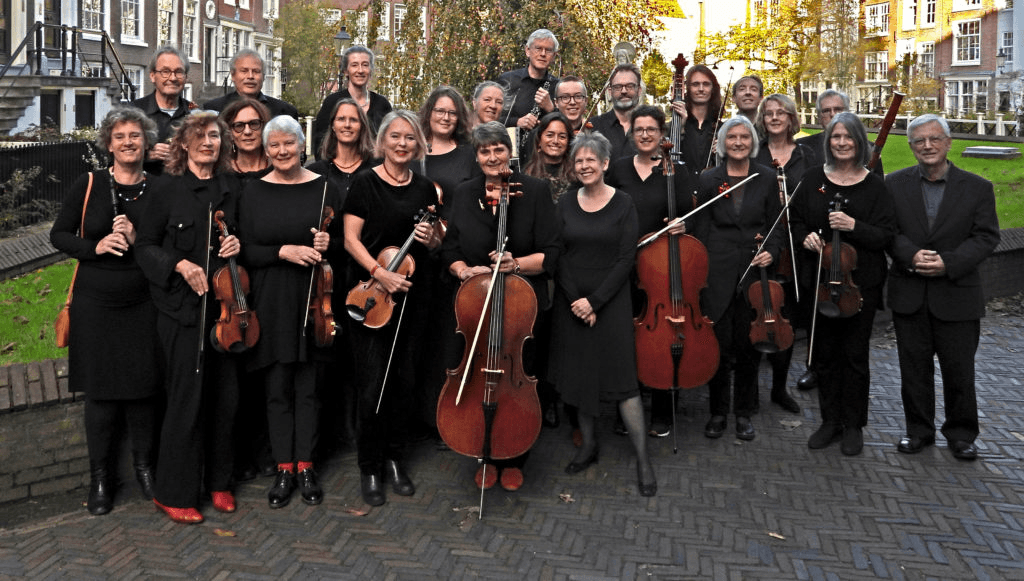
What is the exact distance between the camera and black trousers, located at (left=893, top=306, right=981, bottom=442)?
5.93m

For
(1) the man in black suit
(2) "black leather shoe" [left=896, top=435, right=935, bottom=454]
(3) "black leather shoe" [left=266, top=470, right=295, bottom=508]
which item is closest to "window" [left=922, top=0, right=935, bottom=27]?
(1) the man in black suit

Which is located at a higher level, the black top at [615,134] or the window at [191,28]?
the window at [191,28]

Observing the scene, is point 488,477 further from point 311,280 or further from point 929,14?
point 929,14

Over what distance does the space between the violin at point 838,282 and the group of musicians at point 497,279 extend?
0.05 ft

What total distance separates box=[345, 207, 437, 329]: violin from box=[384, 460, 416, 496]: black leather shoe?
37.2 inches

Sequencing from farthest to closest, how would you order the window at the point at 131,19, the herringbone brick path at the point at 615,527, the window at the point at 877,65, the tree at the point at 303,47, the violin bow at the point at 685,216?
the window at the point at 877,65 → the tree at the point at 303,47 → the window at the point at 131,19 → the violin bow at the point at 685,216 → the herringbone brick path at the point at 615,527

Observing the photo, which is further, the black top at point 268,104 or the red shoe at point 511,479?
the black top at point 268,104

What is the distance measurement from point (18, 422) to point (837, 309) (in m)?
4.90

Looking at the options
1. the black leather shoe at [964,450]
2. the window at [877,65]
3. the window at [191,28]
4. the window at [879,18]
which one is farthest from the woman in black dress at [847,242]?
the window at [879,18]

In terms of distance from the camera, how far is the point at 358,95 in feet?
24.0

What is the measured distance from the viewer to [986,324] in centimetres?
1009

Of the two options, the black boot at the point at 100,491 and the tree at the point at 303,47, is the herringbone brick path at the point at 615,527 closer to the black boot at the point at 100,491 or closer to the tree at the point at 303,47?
the black boot at the point at 100,491

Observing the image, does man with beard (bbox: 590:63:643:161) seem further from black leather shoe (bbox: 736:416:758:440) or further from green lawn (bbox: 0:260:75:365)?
green lawn (bbox: 0:260:75:365)

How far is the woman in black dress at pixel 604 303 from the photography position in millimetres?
5418
